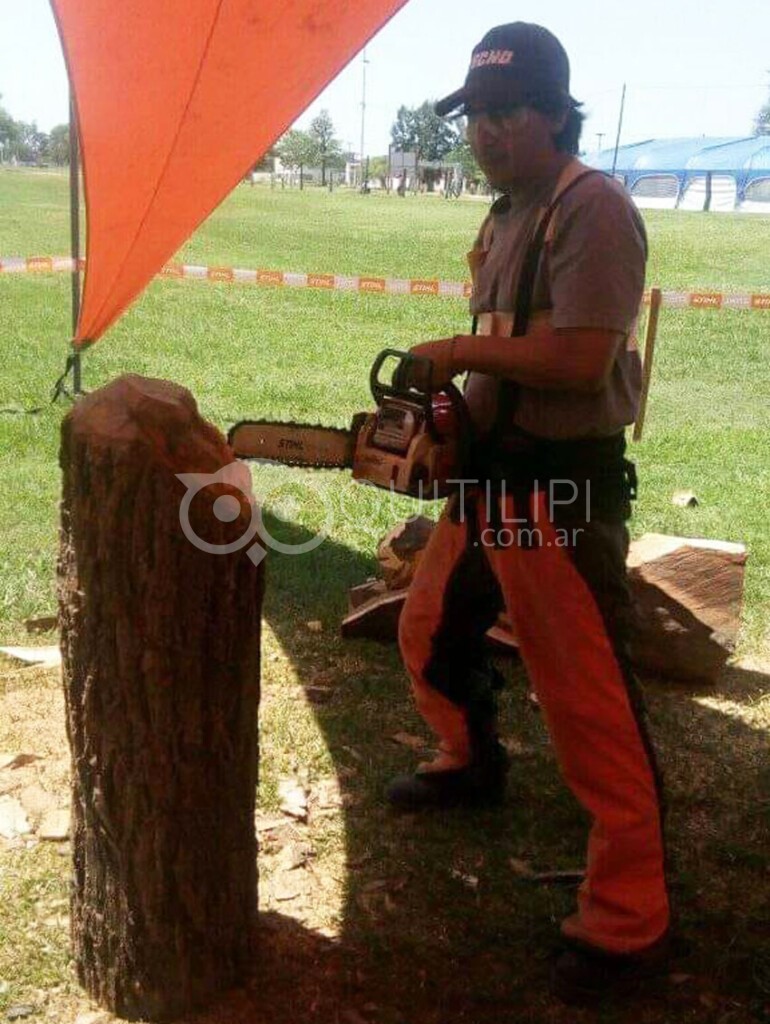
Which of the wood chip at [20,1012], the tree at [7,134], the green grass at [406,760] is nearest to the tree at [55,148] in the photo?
the tree at [7,134]

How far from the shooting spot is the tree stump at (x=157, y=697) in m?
1.93

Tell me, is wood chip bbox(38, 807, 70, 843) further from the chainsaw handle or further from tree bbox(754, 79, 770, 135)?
tree bbox(754, 79, 770, 135)

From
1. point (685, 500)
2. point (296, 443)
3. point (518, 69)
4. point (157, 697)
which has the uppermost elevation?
point (518, 69)

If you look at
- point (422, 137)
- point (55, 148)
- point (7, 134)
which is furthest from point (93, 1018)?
point (7, 134)

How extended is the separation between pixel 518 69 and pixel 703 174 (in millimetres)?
46431

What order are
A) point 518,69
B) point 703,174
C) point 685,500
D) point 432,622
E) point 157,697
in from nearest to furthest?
1. point 157,697
2. point 518,69
3. point 432,622
4. point 685,500
5. point 703,174

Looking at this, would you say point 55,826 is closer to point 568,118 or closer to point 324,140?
point 568,118

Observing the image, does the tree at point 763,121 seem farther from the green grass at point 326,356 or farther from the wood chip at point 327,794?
the wood chip at point 327,794

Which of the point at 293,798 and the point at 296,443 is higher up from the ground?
the point at 296,443

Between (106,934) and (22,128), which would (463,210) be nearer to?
(106,934)

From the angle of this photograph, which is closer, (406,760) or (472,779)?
(472,779)

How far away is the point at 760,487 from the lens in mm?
6508

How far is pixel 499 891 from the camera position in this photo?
271cm

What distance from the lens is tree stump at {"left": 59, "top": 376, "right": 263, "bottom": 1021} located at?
193 centimetres
